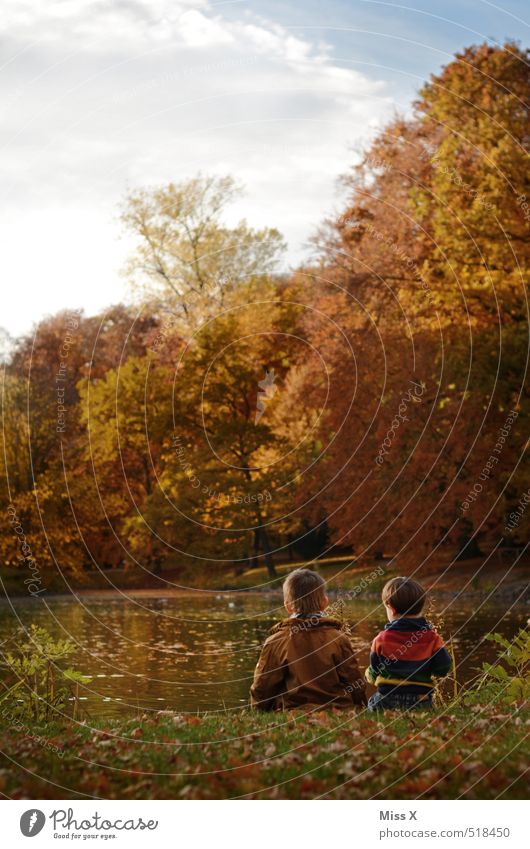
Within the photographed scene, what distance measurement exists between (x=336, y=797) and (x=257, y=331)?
2893cm

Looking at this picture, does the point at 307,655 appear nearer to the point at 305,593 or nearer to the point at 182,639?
the point at 305,593

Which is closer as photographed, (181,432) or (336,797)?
(336,797)

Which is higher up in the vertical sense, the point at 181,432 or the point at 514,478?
the point at 181,432

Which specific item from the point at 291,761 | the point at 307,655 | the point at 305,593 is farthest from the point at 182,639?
the point at 291,761

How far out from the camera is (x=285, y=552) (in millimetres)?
37594

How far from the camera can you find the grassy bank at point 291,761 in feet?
18.1

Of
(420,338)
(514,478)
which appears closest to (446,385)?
(420,338)

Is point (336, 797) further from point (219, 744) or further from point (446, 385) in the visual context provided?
point (446, 385)

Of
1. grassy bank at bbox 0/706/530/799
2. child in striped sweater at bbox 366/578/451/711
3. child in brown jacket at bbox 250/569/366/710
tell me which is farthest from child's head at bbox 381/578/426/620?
grassy bank at bbox 0/706/530/799

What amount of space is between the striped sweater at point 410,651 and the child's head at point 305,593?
0.53 meters

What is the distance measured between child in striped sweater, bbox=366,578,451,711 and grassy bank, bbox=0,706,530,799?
0.32 m
